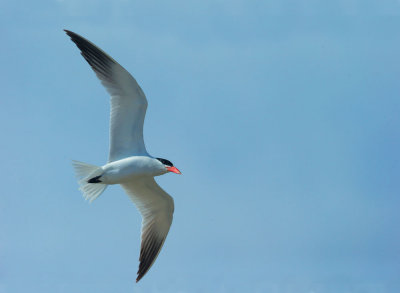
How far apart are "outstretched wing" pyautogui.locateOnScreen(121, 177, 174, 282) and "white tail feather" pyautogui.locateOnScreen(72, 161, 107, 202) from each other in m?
0.70

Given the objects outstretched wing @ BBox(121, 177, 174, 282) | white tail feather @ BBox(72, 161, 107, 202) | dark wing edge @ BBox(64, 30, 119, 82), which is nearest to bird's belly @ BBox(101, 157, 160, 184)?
white tail feather @ BBox(72, 161, 107, 202)

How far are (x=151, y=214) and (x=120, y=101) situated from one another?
2.30m

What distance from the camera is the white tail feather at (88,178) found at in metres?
10.3

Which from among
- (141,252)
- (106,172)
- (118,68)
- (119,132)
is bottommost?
(141,252)

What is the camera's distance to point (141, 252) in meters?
11.3

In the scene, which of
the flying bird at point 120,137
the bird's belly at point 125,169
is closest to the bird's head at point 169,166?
the flying bird at point 120,137

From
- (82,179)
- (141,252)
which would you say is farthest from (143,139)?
(141,252)

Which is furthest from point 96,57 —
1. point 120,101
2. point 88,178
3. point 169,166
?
point 169,166

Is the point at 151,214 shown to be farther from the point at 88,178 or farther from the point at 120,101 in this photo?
the point at 120,101

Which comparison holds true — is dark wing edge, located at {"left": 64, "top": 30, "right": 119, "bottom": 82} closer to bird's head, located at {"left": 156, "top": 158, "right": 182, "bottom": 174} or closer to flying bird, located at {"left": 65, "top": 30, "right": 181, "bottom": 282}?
flying bird, located at {"left": 65, "top": 30, "right": 181, "bottom": 282}

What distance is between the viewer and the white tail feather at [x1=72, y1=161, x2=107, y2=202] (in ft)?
33.8

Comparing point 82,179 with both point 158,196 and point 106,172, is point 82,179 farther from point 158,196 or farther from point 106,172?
point 158,196

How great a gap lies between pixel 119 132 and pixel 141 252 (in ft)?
7.44

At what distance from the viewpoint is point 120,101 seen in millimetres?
10242
